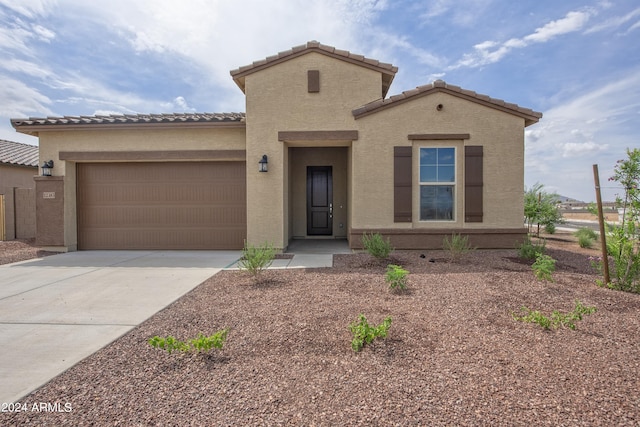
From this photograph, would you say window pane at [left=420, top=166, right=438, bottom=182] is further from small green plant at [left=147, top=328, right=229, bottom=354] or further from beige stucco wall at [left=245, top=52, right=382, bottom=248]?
small green plant at [left=147, top=328, right=229, bottom=354]

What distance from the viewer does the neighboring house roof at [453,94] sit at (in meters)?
8.10

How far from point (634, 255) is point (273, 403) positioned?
572cm

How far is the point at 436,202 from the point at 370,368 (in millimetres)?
6348

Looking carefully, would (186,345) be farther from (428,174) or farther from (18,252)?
(18,252)

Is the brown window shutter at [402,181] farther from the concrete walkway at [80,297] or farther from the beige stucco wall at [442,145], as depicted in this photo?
the concrete walkway at [80,297]

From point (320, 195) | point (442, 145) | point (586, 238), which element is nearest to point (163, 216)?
point (320, 195)

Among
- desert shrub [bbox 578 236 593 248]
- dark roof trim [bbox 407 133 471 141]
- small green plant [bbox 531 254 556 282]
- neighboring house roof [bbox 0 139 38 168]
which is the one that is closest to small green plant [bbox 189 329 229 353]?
small green plant [bbox 531 254 556 282]

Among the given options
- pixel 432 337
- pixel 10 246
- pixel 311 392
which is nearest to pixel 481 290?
pixel 432 337

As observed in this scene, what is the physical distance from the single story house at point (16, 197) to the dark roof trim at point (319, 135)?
34.8 ft

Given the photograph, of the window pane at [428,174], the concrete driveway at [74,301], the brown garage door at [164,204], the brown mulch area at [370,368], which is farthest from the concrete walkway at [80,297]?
the window pane at [428,174]

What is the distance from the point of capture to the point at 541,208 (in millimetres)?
11859

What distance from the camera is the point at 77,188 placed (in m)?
9.44

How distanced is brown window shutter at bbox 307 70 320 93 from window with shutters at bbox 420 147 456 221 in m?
3.13

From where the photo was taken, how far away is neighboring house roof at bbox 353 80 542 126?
8.10 meters
